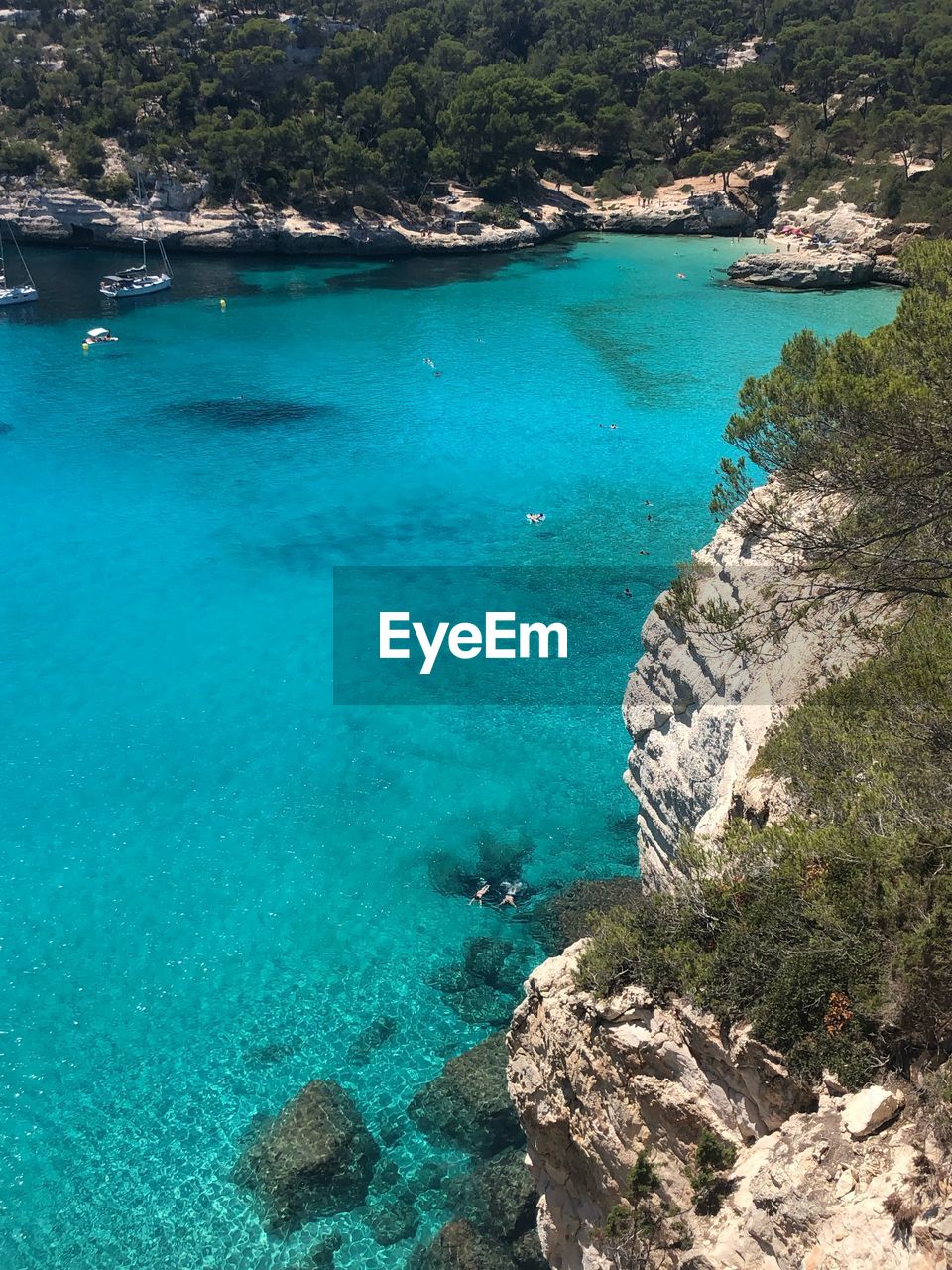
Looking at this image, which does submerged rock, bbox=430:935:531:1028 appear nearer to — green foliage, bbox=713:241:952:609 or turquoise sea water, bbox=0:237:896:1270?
turquoise sea water, bbox=0:237:896:1270

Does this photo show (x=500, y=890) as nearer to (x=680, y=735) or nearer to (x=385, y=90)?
(x=680, y=735)

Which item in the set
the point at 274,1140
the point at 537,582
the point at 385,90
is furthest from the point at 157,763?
the point at 385,90

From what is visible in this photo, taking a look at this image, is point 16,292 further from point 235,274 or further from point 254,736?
point 254,736

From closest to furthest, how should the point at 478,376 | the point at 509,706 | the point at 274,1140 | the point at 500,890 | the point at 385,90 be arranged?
the point at 274,1140 → the point at 500,890 → the point at 509,706 → the point at 478,376 → the point at 385,90

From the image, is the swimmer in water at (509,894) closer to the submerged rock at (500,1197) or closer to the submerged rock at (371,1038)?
the submerged rock at (371,1038)

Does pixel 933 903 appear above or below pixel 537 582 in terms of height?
above

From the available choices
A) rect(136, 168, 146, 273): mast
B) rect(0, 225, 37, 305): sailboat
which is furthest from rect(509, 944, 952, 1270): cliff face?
rect(136, 168, 146, 273): mast

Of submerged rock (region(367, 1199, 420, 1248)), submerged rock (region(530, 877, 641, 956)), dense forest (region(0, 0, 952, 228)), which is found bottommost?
submerged rock (region(367, 1199, 420, 1248))
